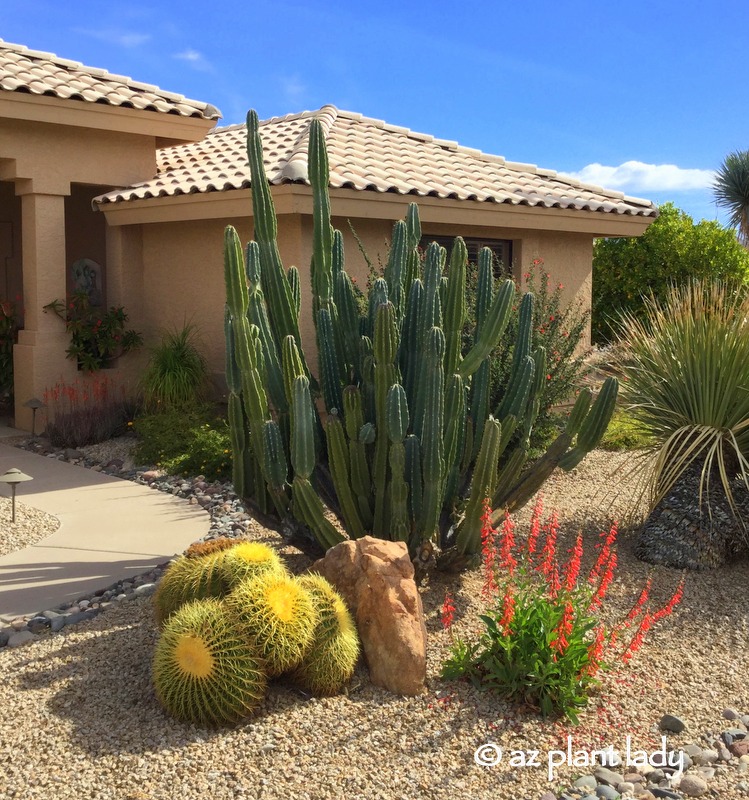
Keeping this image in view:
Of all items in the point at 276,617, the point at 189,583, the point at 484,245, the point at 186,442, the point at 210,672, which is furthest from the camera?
the point at 484,245

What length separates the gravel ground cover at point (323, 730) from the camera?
3814 mm

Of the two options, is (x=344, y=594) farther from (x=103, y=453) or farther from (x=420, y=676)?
(x=103, y=453)

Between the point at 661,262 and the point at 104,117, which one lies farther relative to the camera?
the point at 661,262

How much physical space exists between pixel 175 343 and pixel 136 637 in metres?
7.02

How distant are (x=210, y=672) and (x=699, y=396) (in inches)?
185

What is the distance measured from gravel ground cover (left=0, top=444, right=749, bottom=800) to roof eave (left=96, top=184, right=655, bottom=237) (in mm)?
6343

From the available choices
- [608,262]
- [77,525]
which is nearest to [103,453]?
[77,525]

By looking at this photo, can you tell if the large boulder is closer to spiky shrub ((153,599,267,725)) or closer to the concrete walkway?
spiky shrub ((153,599,267,725))

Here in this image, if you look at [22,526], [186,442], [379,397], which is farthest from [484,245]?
[379,397]

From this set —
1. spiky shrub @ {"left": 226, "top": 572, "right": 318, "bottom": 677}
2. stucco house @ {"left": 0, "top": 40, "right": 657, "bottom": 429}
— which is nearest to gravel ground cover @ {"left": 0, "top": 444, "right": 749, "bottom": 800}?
spiky shrub @ {"left": 226, "top": 572, "right": 318, "bottom": 677}

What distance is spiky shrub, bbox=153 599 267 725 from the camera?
414cm

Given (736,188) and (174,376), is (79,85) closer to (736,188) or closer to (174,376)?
(174,376)

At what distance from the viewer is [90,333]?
12.3 meters

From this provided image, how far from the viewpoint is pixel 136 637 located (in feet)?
17.2
